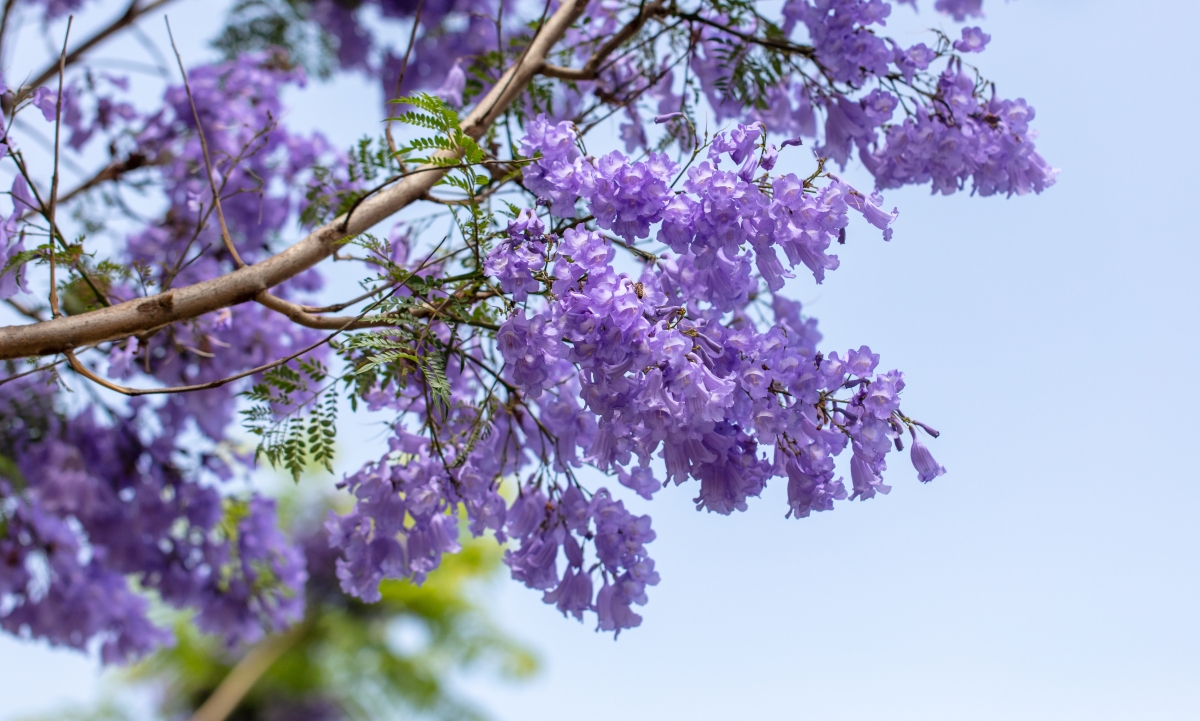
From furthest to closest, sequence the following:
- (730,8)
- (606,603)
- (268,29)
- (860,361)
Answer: (268,29) → (730,8) → (606,603) → (860,361)

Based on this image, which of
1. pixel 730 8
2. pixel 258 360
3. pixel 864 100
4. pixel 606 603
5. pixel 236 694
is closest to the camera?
pixel 606 603

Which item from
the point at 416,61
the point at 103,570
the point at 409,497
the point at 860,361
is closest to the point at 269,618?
the point at 103,570

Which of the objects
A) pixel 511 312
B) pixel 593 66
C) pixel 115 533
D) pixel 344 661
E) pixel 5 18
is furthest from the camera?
pixel 344 661

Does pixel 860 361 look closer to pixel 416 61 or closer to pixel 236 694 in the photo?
pixel 416 61

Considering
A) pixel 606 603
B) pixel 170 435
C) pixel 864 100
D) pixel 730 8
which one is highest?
pixel 730 8

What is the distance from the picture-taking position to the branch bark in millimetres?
1592

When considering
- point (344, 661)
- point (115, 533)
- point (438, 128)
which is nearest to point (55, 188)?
point (438, 128)

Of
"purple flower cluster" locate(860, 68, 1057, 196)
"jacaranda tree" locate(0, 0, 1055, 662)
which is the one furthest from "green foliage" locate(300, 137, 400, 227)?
"purple flower cluster" locate(860, 68, 1057, 196)

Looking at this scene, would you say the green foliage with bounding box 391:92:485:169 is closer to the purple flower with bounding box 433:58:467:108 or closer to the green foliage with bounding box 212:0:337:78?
the purple flower with bounding box 433:58:467:108

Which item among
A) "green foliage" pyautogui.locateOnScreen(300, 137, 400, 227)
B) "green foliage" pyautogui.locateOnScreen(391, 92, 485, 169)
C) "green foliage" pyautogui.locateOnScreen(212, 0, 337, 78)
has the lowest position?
"green foliage" pyautogui.locateOnScreen(391, 92, 485, 169)

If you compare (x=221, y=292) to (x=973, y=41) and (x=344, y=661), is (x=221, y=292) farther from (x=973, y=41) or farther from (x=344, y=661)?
(x=344, y=661)

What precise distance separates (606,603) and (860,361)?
67 centimetres

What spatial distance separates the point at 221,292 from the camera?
169 centimetres

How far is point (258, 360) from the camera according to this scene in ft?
10.8
